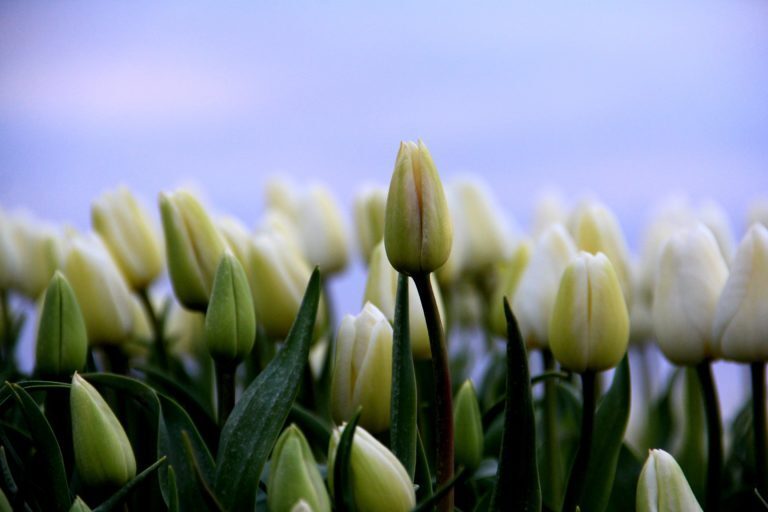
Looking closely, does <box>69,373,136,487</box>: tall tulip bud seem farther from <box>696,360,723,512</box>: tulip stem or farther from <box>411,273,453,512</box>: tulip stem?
<box>696,360,723,512</box>: tulip stem

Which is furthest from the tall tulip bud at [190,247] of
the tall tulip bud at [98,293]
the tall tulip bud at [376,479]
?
the tall tulip bud at [376,479]

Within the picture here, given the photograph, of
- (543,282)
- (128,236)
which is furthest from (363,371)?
(128,236)

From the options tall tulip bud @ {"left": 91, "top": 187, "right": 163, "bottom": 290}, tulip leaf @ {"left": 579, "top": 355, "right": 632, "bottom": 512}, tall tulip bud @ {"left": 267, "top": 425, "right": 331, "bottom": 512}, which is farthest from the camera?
tall tulip bud @ {"left": 91, "top": 187, "right": 163, "bottom": 290}

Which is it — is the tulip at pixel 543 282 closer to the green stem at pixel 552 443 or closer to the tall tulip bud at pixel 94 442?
the green stem at pixel 552 443

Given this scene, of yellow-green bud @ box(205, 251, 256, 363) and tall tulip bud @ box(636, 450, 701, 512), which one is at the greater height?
yellow-green bud @ box(205, 251, 256, 363)

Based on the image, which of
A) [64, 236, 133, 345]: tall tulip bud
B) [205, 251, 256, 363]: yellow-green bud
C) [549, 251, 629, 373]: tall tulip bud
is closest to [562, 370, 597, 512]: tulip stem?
[549, 251, 629, 373]: tall tulip bud

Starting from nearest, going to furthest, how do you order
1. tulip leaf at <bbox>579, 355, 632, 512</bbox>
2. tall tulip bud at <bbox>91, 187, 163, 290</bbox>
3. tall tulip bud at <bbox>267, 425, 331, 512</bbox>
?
1. tall tulip bud at <bbox>267, 425, 331, 512</bbox>
2. tulip leaf at <bbox>579, 355, 632, 512</bbox>
3. tall tulip bud at <bbox>91, 187, 163, 290</bbox>
